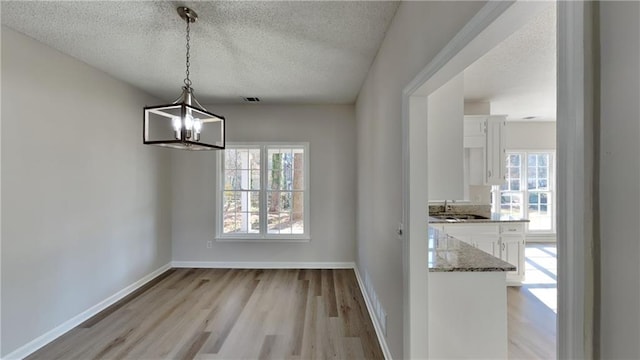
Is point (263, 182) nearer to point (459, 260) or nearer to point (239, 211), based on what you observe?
point (239, 211)

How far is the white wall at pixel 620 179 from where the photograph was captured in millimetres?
502

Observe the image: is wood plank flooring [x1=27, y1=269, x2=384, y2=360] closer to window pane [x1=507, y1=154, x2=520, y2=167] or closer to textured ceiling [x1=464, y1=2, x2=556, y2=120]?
textured ceiling [x1=464, y1=2, x2=556, y2=120]

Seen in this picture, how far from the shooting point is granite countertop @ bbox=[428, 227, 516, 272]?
1.79 metres

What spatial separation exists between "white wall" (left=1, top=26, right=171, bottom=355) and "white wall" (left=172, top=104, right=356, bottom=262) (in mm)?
942

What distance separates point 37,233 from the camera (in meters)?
2.44

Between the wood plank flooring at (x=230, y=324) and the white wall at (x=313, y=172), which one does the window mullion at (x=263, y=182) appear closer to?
the white wall at (x=313, y=172)

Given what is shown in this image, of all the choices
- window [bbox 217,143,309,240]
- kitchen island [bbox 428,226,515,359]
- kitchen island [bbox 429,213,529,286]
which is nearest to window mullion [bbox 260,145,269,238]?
window [bbox 217,143,309,240]

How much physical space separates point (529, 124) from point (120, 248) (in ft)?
25.9

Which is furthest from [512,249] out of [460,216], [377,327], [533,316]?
[377,327]

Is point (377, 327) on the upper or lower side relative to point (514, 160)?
lower

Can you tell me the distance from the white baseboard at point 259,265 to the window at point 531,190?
4.14 meters

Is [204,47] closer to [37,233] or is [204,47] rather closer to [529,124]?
[37,233]

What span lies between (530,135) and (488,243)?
3.95 meters

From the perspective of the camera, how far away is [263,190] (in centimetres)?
454
